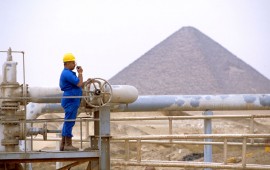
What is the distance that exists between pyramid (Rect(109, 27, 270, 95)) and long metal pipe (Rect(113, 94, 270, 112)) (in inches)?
3864

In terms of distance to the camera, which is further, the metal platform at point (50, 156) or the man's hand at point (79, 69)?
the man's hand at point (79, 69)

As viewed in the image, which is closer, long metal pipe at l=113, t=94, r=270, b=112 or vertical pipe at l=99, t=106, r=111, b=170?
vertical pipe at l=99, t=106, r=111, b=170

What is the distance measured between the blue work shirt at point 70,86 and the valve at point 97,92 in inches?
4.8

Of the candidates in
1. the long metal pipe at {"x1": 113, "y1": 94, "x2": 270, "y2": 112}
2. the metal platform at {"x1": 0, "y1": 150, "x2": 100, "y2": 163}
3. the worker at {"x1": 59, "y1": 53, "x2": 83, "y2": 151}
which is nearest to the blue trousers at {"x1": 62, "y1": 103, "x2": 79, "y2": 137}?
the worker at {"x1": 59, "y1": 53, "x2": 83, "y2": 151}

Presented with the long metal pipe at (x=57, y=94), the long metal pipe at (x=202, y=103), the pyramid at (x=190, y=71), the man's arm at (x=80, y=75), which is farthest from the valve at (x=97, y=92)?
the pyramid at (x=190, y=71)

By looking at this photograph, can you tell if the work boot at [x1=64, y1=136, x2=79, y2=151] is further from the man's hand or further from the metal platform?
the man's hand

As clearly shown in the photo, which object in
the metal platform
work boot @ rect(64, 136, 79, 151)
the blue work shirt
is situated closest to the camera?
the metal platform

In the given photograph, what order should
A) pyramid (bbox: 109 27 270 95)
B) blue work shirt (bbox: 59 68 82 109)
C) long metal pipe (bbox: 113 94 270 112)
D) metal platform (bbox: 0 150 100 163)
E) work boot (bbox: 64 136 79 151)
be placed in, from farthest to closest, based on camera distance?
1. pyramid (bbox: 109 27 270 95)
2. long metal pipe (bbox: 113 94 270 112)
3. work boot (bbox: 64 136 79 151)
4. blue work shirt (bbox: 59 68 82 109)
5. metal platform (bbox: 0 150 100 163)

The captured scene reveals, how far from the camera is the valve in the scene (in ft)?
34.5

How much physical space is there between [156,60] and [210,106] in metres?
110

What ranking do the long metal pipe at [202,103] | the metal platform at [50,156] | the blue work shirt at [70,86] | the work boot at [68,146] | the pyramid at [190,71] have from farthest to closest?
the pyramid at [190,71] < the long metal pipe at [202,103] < the work boot at [68,146] < the blue work shirt at [70,86] < the metal platform at [50,156]

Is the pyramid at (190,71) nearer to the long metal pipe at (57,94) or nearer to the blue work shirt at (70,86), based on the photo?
the long metal pipe at (57,94)

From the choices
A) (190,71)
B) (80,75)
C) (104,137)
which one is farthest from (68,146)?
(190,71)

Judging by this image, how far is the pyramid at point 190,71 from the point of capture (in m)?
116
